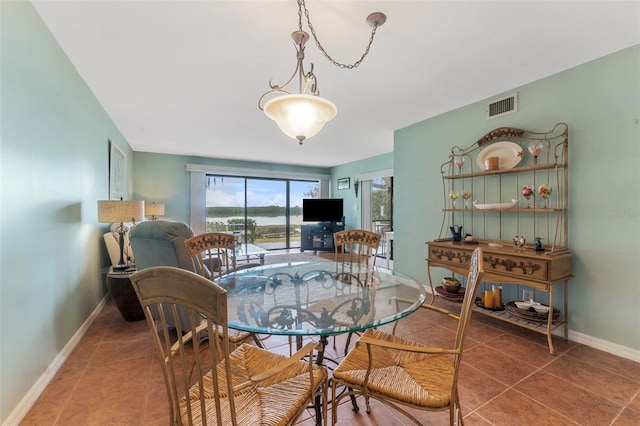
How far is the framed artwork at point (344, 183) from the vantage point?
733 cm

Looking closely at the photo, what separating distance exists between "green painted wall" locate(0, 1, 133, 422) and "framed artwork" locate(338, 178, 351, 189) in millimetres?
5478

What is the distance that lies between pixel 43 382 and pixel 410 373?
2.27m

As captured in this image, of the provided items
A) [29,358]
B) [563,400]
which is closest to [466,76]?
[563,400]

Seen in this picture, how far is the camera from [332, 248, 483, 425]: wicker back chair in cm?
112

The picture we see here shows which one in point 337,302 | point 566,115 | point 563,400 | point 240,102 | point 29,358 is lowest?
point 563,400

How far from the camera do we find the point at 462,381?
6.20 ft

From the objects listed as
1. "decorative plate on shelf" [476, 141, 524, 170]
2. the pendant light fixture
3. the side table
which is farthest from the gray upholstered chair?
"decorative plate on shelf" [476, 141, 524, 170]

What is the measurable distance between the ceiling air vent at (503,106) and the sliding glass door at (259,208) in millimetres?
5382

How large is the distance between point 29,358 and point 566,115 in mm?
4361

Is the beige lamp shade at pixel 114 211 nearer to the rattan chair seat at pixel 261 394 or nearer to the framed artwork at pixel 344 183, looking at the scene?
the rattan chair seat at pixel 261 394

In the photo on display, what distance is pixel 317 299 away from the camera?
1735 mm

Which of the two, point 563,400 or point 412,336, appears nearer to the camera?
point 563,400

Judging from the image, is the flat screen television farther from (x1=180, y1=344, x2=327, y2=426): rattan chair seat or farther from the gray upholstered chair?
(x1=180, y1=344, x2=327, y2=426): rattan chair seat

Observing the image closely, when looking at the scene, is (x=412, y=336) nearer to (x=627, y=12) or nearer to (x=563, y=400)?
(x=563, y=400)
